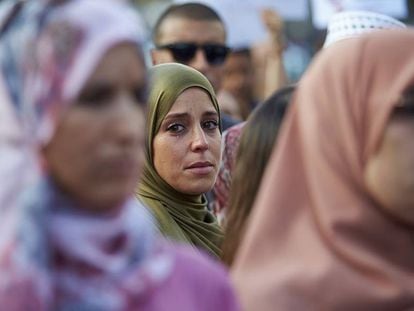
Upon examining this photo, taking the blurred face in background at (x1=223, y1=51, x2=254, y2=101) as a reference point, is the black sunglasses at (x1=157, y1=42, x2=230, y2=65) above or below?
above

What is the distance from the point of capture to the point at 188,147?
15.7 feet

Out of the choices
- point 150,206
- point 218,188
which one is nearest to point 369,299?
point 150,206

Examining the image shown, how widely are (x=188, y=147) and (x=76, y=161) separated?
96.8 inches

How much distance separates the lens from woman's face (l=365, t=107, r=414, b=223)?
278 cm

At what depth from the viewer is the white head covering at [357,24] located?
528 cm

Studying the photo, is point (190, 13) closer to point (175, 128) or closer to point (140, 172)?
point (175, 128)

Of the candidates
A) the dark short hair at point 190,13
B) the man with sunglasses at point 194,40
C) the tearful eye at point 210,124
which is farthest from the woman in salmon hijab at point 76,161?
the dark short hair at point 190,13

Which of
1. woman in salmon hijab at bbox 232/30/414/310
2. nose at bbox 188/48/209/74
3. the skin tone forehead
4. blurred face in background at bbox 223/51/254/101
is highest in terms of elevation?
woman in salmon hijab at bbox 232/30/414/310

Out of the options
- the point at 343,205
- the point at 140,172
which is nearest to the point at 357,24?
the point at 140,172

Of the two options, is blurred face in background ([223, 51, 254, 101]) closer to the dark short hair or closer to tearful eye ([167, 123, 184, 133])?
the dark short hair

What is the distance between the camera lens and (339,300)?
281 cm

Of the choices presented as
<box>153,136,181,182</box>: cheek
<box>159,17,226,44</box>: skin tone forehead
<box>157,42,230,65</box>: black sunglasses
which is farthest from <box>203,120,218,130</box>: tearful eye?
<box>159,17,226,44</box>: skin tone forehead

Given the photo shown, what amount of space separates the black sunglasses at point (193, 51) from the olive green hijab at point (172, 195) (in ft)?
7.35

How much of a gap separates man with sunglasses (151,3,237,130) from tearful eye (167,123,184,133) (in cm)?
225
